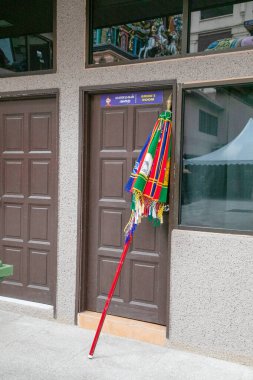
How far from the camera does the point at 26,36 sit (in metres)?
4.76

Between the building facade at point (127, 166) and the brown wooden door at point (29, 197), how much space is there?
14mm

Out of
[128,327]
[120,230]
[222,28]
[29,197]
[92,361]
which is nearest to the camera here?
[92,361]

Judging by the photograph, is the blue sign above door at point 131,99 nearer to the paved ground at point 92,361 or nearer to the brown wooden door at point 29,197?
the brown wooden door at point 29,197

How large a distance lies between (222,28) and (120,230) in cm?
207

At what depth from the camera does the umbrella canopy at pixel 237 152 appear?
3.61 meters

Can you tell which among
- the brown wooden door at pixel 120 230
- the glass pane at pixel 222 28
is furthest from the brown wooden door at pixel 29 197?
the glass pane at pixel 222 28

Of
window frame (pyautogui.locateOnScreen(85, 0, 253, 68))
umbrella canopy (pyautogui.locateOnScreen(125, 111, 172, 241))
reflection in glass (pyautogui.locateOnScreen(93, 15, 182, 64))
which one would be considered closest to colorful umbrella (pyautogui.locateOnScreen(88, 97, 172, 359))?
umbrella canopy (pyautogui.locateOnScreen(125, 111, 172, 241))

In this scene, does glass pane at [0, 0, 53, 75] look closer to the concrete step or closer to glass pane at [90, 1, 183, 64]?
glass pane at [90, 1, 183, 64]

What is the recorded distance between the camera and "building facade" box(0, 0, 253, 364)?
3.68 metres

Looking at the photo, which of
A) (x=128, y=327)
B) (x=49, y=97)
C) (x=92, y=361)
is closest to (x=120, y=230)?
(x=128, y=327)

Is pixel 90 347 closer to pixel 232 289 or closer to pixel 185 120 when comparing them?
pixel 232 289

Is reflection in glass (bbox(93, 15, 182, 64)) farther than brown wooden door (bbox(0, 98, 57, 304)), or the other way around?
brown wooden door (bbox(0, 98, 57, 304))

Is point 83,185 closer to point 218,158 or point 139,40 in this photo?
point 218,158

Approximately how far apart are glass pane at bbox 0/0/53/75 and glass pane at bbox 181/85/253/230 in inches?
67.9
